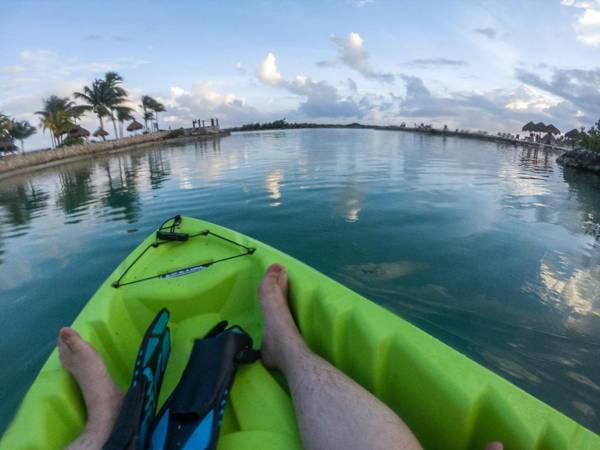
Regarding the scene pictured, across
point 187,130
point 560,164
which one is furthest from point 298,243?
point 187,130

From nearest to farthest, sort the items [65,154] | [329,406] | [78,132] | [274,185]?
1. [329,406]
2. [274,185]
3. [65,154]
4. [78,132]

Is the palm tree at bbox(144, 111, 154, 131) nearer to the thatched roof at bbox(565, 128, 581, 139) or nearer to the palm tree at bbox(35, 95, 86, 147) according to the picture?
the palm tree at bbox(35, 95, 86, 147)

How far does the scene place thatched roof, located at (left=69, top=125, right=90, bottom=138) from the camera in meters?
29.6

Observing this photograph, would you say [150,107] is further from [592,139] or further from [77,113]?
[592,139]

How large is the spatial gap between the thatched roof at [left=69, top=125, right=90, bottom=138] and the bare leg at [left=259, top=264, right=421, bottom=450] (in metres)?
35.5

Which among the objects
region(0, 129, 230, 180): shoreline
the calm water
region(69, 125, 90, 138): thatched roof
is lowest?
the calm water

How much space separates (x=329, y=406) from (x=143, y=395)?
91 cm

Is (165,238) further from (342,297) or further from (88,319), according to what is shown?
(342,297)

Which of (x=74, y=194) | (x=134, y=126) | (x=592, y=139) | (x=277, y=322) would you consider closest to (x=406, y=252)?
(x=277, y=322)

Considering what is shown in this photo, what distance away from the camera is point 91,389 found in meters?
1.63

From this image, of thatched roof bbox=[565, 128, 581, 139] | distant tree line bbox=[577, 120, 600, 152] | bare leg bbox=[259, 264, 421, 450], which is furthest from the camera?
thatched roof bbox=[565, 128, 581, 139]

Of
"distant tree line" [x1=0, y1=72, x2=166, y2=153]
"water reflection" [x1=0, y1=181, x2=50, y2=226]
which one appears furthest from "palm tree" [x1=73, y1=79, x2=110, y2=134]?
"water reflection" [x1=0, y1=181, x2=50, y2=226]

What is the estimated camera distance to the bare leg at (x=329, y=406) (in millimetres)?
1221

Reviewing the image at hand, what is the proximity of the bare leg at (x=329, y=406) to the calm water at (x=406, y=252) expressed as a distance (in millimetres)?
1611
